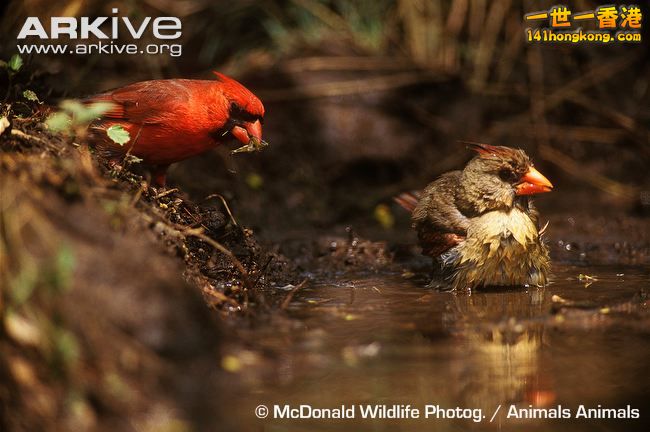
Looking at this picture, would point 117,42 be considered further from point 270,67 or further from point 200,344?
point 200,344

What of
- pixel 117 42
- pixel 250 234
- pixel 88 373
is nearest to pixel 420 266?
pixel 250 234

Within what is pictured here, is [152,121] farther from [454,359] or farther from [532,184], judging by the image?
[454,359]

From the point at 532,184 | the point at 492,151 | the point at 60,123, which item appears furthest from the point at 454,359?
the point at 60,123

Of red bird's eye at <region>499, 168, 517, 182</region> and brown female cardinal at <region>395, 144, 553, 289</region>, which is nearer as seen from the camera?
brown female cardinal at <region>395, 144, 553, 289</region>

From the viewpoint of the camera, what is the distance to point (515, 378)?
301 centimetres

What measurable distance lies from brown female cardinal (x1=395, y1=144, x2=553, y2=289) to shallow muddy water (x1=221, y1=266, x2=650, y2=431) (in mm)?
181

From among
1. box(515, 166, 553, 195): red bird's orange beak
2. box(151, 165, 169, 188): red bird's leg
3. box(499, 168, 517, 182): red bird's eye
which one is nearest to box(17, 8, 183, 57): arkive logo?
box(151, 165, 169, 188): red bird's leg

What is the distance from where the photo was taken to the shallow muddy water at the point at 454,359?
109 inches

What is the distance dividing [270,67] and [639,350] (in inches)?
201

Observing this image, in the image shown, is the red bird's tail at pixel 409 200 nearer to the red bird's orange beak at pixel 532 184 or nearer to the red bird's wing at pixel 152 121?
the red bird's orange beak at pixel 532 184

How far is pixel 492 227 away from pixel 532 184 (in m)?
0.35

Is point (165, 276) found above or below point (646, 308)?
above

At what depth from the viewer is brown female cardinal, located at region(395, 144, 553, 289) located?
4.48 meters

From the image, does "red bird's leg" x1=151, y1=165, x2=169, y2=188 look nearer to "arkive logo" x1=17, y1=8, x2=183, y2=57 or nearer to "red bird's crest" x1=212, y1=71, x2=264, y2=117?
"red bird's crest" x1=212, y1=71, x2=264, y2=117
